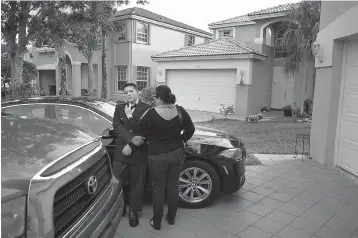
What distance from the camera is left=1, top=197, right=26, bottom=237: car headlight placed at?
1568 millimetres

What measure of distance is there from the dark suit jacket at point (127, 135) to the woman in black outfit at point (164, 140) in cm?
18

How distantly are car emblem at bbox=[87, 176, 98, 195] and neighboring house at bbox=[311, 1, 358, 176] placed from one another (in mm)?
5119

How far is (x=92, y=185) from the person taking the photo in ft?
7.97

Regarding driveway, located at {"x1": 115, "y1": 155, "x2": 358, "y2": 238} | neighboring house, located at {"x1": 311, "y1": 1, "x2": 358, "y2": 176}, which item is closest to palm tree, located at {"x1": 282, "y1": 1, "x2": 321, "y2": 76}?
neighboring house, located at {"x1": 311, "y1": 1, "x2": 358, "y2": 176}

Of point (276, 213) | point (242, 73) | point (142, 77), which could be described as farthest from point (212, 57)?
point (276, 213)

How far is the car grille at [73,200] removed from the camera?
196cm

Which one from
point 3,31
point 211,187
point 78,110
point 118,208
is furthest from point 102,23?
point 118,208

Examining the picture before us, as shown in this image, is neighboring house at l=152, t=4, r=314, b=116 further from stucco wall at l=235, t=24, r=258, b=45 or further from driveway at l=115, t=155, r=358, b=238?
driveway at l=115, t=155, r=358, b=238

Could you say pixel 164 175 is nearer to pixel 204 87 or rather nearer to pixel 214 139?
pixel 214 139

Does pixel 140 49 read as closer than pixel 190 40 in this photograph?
Yes

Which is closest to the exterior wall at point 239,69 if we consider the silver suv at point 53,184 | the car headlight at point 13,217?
the silver suv at point 53,184

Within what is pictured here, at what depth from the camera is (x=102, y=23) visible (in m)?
9.47

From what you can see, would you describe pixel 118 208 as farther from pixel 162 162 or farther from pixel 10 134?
pixel 10 134

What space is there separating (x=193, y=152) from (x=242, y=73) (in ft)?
38.9
